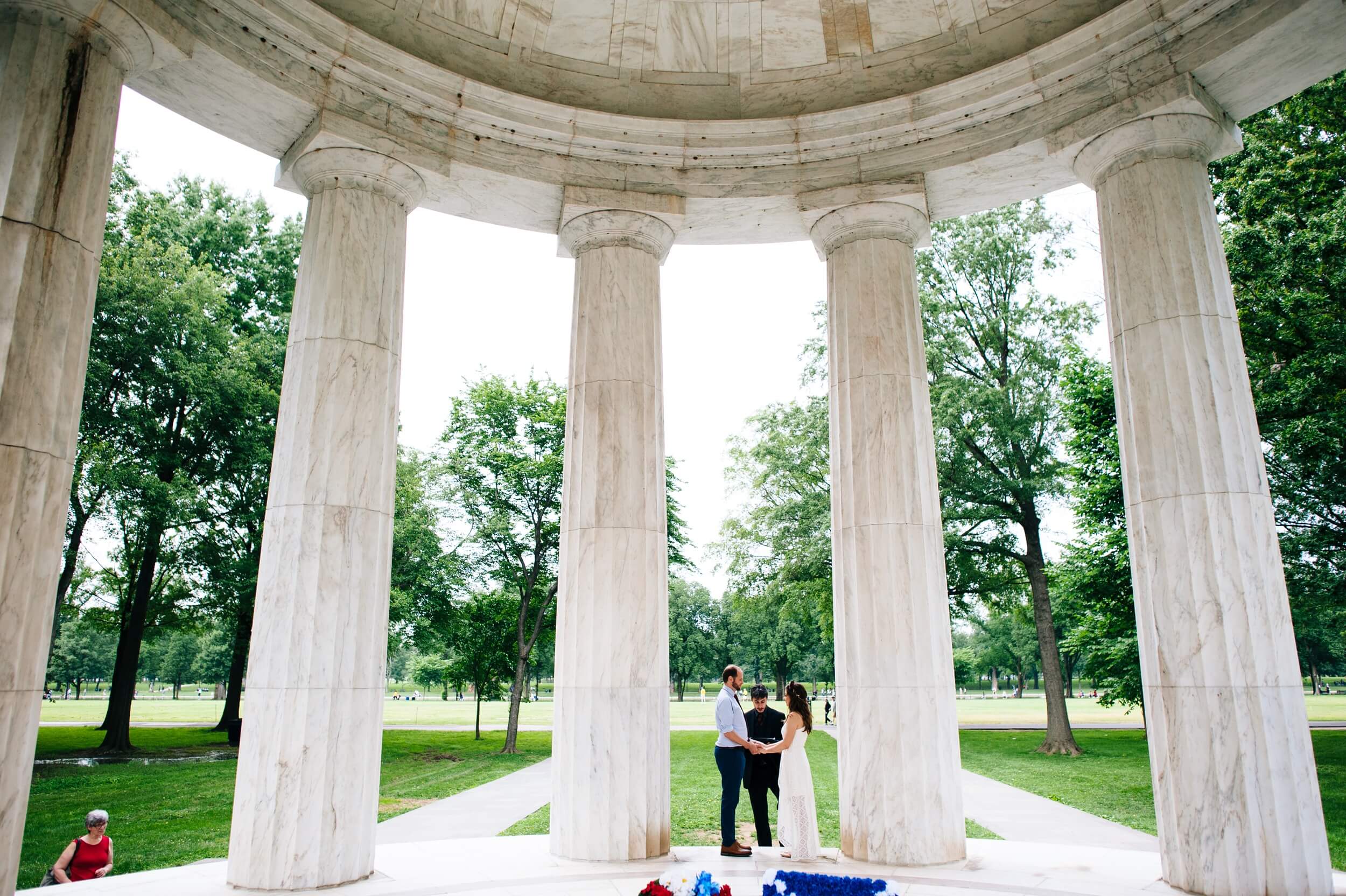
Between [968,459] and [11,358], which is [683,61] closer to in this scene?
[11,358]

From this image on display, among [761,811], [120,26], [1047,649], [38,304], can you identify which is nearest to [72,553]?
[120,26]

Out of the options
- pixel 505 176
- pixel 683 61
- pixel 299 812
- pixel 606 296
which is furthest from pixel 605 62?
→ pixel 299 812

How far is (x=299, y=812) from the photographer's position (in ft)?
119

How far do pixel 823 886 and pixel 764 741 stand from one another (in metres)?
17.0

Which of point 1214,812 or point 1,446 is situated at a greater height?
point 1,446

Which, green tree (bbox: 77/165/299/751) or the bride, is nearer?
the bride

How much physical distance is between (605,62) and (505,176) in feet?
32.9

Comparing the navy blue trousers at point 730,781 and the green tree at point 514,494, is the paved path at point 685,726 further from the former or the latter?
the navy blue trousers at point 730,781

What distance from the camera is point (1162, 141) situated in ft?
135

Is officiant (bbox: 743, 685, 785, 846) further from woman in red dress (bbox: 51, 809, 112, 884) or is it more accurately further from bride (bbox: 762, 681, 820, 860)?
woman in red dress (bbox: 51, 809, 112, 884)

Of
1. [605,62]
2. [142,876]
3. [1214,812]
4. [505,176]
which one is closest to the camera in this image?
[1214,812]

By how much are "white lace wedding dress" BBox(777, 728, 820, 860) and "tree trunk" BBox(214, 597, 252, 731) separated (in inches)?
3755

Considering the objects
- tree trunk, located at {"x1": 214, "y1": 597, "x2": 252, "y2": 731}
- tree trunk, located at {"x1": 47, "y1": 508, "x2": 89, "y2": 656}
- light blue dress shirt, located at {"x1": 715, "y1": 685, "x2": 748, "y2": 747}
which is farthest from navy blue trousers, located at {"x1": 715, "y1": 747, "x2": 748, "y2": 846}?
tree trunk, located at {"x1": 47, "y1": 508, "x2": 89, "y2": 656}

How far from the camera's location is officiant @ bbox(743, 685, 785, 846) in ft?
149
